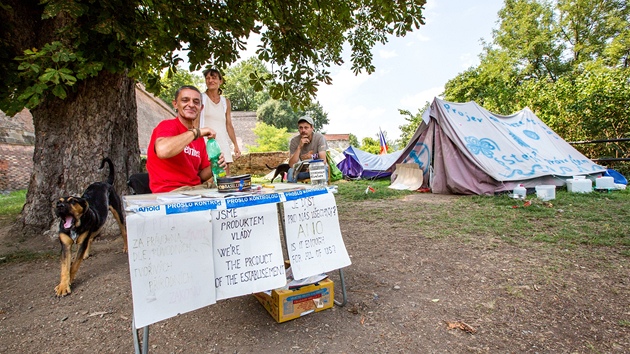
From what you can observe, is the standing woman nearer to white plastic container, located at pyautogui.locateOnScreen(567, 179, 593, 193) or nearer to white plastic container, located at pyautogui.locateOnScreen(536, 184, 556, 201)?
white plastic container, located at pyautogui.locateOnScreen(536, 184, 556, 201)

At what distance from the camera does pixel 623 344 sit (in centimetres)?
181

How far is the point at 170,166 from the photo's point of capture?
8.36ft

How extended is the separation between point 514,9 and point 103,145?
106 feet

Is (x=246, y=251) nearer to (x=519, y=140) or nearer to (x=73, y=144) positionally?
(x=73, y=144)

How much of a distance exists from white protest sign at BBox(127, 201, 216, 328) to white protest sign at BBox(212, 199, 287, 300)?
3.0 inches

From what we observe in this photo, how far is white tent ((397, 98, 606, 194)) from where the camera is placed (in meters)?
6.95

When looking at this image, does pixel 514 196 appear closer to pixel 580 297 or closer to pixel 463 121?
pixel 463 121

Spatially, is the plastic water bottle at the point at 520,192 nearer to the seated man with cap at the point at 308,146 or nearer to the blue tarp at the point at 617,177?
the blue tarp at the point at 617,177

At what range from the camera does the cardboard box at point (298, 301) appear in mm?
2119

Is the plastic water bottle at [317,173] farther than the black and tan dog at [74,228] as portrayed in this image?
No

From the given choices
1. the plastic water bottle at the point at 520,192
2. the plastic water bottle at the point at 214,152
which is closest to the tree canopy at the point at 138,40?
the plastic water bottle at the point at 214,152

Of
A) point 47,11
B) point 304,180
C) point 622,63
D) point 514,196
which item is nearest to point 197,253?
point 304,180

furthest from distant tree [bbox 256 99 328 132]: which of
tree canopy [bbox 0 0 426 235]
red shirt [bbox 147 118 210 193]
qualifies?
red shirt [bbox 147 118 210 193]

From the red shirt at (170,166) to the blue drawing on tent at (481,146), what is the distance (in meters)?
6.62
